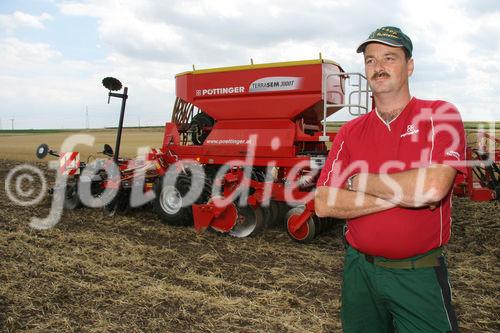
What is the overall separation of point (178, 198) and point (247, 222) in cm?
133

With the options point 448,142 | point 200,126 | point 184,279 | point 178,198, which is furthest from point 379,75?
point 200,126

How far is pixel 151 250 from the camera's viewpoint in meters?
5.86

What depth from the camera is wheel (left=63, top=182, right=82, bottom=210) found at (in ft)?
27.8

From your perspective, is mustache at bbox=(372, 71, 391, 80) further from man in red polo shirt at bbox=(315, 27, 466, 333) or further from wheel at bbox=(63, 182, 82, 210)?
wheel at bbox=(63, 182, 82, 210)

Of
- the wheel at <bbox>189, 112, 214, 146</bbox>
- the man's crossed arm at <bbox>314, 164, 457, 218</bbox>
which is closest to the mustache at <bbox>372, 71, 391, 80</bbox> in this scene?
the man's crossed arm at <bbox>314, 164, 457, 218</bbox>

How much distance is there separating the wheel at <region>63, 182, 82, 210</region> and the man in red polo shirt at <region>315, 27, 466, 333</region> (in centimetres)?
724

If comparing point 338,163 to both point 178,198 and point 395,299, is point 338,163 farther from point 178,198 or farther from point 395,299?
point 178,198

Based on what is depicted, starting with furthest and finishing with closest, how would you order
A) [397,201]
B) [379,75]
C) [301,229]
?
1. [301,229]
2. [379,75]
3. [397,201]

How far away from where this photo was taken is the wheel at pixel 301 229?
6.27 meters

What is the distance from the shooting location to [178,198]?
750 cm

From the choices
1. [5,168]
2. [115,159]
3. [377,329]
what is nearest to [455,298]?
[377,329]

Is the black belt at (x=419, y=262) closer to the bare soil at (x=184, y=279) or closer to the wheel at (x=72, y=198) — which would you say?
the bare soil at (x=184, y=279)

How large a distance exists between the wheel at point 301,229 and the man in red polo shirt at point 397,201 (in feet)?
13.6

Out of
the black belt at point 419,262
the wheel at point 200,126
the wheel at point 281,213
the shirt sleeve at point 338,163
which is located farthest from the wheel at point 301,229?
the black belt at point 419,262
